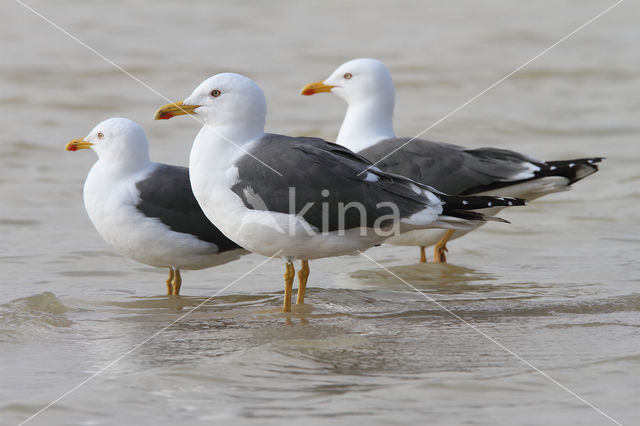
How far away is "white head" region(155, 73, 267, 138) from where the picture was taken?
5.43 m

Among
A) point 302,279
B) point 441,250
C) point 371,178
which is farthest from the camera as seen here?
point 441,250

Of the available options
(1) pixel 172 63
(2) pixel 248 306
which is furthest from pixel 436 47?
(2) pixel 248 306

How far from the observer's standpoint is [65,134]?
37.3 feet

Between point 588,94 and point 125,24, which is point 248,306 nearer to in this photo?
point 588,94

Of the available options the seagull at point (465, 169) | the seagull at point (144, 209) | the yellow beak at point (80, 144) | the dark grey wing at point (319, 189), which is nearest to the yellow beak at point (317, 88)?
the seagull at point (465, 169)

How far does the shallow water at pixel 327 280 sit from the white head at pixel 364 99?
1025mm

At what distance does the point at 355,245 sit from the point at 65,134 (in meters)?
6.97

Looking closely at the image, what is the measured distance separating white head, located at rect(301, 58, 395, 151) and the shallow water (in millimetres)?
1025

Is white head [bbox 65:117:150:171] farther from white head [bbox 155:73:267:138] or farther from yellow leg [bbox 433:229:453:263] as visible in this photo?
yellow leg [bbox 433:229:453:263]

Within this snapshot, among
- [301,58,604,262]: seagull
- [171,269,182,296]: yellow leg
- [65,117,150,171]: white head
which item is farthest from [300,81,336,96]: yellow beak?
[171,269,182,296]: yellow leg

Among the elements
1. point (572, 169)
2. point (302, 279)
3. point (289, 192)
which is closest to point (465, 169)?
point (572, 169)

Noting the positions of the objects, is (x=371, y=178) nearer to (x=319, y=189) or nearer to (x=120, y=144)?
(x=319, y=189)

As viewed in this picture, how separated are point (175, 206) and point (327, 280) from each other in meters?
1.44

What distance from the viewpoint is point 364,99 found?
7555mm
